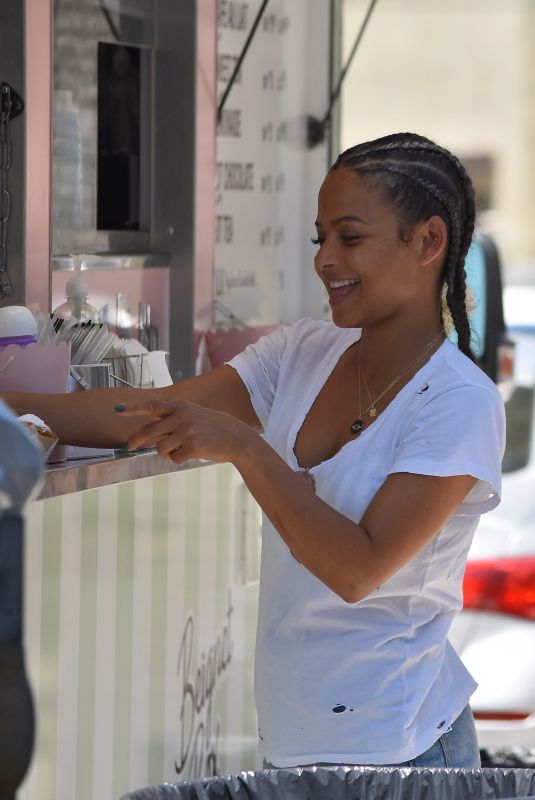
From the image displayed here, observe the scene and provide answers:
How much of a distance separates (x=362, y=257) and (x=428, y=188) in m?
0.14

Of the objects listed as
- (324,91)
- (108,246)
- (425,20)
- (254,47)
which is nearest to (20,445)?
(108,246)

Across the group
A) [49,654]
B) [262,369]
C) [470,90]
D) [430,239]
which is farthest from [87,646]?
[470,90]

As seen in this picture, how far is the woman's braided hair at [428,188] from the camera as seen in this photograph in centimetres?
197

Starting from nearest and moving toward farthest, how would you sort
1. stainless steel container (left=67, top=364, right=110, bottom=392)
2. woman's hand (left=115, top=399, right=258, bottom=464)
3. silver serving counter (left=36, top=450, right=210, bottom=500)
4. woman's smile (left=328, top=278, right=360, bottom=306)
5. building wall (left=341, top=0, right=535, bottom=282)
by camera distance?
1. woman's hand (left=115, top=399, right=258, bottom=464)
2. woman's smile (left=328, top=278, right=360, bottom=306)
3. silver serving counter (left=36, top=450, right=210, bottom=500)
4. stainless steel container (left=67, top=364, right=110, bottom=392)
5. building wall (left=341, top=0, right=535, bottom=282)

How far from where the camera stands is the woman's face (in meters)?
1.96

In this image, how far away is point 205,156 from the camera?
3369 mm

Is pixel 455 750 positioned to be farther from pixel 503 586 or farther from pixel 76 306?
pixel 503 586

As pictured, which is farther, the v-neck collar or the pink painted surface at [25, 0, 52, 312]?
the pink painted surface at [25, 0, 52, 312]

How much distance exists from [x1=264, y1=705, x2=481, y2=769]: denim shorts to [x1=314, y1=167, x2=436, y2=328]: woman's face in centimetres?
58

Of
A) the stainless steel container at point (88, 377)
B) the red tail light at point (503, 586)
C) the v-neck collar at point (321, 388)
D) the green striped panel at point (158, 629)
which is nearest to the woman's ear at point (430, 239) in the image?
the v-neck collar at point (321, 388)

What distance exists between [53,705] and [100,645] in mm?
185

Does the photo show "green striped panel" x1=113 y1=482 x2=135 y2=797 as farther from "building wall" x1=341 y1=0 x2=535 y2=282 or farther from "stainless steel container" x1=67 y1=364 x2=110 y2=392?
"building wall" x1=341 y1=0 x2=535 y2=282

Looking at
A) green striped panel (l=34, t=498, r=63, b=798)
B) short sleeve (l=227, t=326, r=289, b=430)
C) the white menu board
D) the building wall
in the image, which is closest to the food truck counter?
green striped panel (l=34, t=498, r=63, b=798)

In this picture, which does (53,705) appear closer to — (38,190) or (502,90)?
(38,190)
